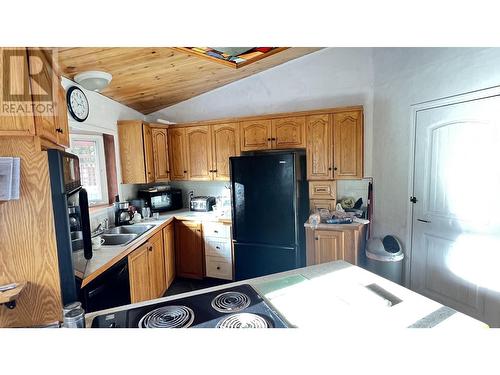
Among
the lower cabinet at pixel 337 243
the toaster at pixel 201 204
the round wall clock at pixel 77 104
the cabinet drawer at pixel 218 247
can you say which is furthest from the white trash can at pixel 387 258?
the round wall clock at pixel 77 104

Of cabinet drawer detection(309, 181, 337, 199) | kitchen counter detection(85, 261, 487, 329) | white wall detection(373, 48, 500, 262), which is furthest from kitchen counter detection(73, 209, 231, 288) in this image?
white wall detection(373, 48, 500, 262)

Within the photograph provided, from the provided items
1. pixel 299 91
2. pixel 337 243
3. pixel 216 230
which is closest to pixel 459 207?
pixel 337 243

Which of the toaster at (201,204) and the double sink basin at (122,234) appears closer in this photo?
the double sink basin at (122,234)

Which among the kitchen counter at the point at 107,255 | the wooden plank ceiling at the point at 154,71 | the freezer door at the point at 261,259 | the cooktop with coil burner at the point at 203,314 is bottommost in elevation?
the freezer door at the point at 261,259

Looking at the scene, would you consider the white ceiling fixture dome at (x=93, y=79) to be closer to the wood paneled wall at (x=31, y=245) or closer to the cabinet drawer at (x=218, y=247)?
the wood paneled wall at (x=31, y=245)

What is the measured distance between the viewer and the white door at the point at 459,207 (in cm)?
173

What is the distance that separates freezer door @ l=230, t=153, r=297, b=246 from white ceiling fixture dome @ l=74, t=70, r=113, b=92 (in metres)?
1.31

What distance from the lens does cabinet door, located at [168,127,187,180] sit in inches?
123

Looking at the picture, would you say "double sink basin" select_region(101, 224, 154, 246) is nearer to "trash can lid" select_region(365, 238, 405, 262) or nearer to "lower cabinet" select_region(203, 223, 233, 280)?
"lower cabinet" select_region(203, 223, 233, 280)

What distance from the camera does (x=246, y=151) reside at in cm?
289

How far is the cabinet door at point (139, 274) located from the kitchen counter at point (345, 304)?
1065mm
